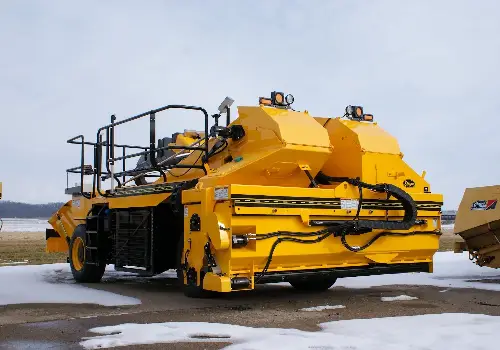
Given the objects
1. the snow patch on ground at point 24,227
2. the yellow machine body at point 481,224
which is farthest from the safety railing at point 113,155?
the snow patch on ground at point 24,227

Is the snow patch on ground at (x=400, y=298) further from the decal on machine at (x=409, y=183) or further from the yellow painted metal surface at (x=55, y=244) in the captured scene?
the yellow painted metal surface at (x=55, y=244)

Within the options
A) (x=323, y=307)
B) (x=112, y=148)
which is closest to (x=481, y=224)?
(x=323, y=307)

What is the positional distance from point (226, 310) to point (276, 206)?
4.26 ft

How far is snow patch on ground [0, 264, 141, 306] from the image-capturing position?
7.75 m

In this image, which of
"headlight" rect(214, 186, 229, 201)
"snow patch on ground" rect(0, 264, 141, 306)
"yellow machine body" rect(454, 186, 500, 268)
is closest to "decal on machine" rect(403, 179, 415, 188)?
"yellow machine body" rect(454, 186, 500, 268)

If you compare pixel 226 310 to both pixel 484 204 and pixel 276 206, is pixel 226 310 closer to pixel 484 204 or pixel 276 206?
pixel 276 206

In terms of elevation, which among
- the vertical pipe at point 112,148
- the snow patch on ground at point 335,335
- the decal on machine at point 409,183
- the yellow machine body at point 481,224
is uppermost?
the vertical pipe at point 112,148

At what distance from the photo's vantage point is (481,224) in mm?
10109

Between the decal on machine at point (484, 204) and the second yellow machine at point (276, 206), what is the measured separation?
1922mm

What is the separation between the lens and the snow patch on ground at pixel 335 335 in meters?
4.92

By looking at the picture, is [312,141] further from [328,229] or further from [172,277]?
[172,277]

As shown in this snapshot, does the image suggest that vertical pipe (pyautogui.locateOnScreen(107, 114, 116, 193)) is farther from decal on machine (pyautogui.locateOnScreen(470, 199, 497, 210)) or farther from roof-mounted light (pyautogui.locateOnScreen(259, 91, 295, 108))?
decal on machine (pyautogui.locateOnScreen(470, 199, 497, 210))

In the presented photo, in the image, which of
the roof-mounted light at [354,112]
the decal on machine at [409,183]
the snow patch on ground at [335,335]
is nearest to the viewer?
the snow patch on ground at [335,335]

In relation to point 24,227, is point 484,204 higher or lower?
higher
